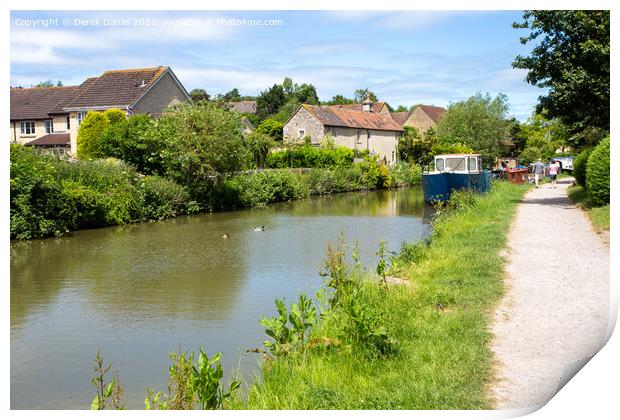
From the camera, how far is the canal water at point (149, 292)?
8.85 m

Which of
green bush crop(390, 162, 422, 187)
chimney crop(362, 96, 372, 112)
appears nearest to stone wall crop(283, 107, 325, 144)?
green bush crop(390, 162, 422, 187)

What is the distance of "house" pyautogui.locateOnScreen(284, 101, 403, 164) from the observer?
56.7 meters

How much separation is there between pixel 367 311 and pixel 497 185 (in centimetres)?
2880

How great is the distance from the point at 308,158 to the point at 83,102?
1625 centimetres

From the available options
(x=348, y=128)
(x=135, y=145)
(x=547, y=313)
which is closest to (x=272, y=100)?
(x=348, y=128)

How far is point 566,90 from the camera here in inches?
722

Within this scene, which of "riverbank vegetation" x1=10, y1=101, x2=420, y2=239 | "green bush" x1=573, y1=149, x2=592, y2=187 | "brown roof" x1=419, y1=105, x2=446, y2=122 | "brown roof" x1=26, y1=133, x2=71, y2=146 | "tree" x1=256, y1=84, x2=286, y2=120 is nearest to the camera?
"riverbank vegetation" x1=10, y1=101, x2=420, y2=239

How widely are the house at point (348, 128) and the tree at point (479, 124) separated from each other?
273 inches

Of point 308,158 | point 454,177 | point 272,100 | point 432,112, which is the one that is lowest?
point 454,177

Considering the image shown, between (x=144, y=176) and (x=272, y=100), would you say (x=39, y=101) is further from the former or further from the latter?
(x=272, y=100)

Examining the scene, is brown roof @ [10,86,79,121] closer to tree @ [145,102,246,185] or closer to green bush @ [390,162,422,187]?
tree @ [145,102,246,185]

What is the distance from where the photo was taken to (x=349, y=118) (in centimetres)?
6075

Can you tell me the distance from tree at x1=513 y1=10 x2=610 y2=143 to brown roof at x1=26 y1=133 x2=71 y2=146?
33293mm
